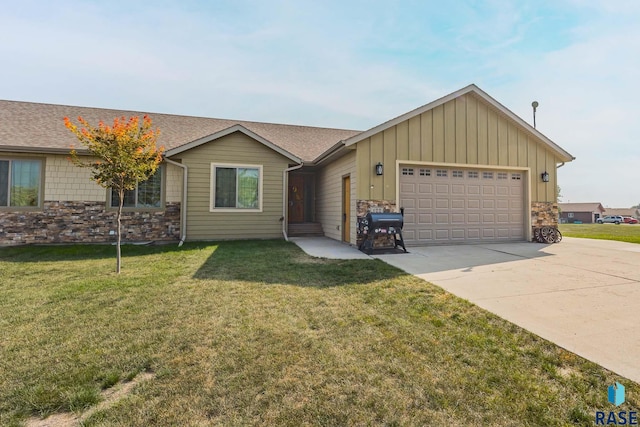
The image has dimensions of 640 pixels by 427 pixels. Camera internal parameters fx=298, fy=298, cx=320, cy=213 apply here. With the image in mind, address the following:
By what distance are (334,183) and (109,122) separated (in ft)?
29.5

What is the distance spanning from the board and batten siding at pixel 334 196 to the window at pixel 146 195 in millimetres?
5685

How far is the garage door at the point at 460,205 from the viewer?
8734mm

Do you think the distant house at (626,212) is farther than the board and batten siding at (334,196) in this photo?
Yes

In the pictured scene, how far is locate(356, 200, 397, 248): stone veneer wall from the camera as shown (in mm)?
8156

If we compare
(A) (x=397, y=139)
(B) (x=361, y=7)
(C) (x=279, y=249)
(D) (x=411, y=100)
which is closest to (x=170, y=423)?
(C) (x=279, y=249)

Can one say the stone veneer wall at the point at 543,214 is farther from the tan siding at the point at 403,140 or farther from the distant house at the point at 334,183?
the tan siding at the point at 403,140

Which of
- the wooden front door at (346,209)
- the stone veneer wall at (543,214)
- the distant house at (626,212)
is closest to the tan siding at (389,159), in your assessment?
the wooden front door at (346,209)

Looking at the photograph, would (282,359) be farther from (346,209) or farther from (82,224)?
(82,224)

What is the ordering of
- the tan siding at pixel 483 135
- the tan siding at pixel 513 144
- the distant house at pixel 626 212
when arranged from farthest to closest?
the distant house at pixel 626 212 < the tan siding at pixel 513 144 < the tan siding at pixel 483 135

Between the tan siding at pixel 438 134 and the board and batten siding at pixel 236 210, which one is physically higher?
the tan siding at pixel 438 134

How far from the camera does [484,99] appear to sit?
8.99m
